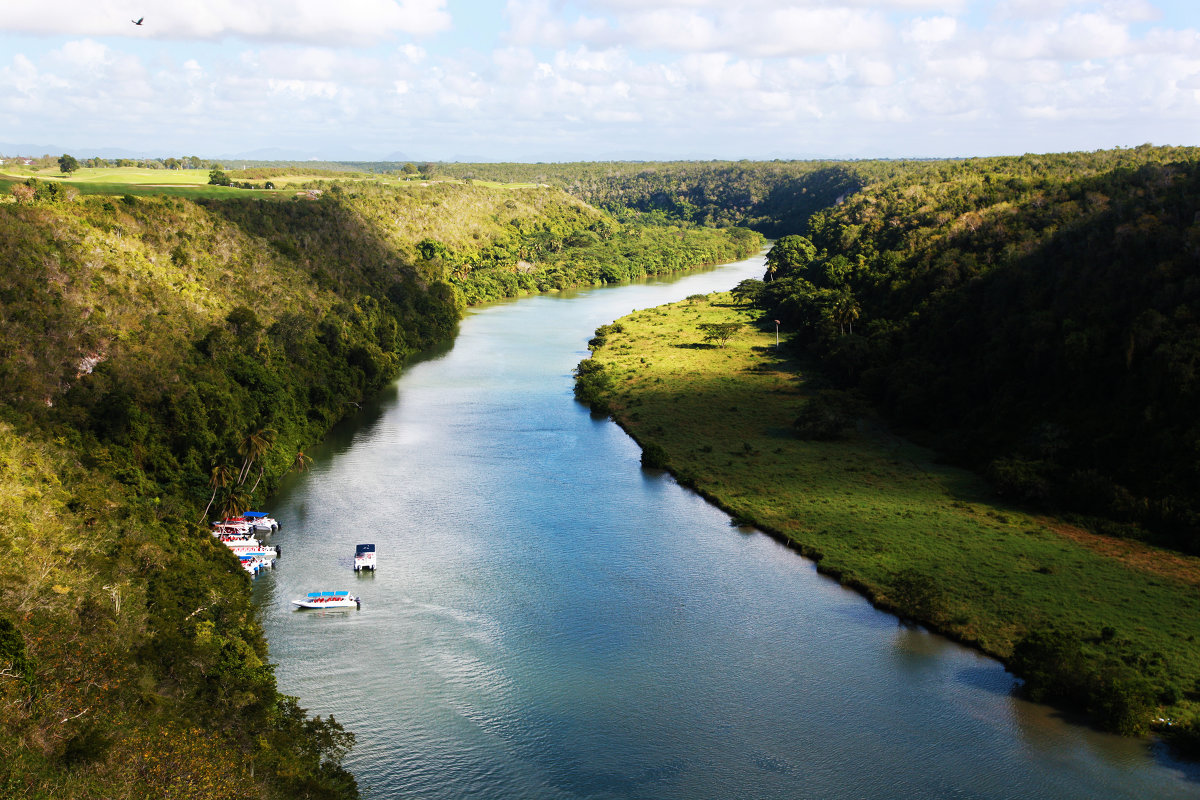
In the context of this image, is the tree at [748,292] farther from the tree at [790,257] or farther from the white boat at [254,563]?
the white boat at [254,563]

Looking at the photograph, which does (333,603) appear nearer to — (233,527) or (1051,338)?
(233,527)

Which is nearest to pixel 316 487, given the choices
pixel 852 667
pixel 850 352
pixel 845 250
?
pixel 852 667

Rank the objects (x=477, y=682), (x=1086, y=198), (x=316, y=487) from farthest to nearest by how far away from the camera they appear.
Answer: (x=1086, y=198) → (x=316, y=487) → (x=477, y=682)

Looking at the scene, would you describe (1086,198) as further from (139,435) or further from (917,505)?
(139,435)

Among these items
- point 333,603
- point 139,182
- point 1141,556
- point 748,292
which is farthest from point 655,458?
point 748,292

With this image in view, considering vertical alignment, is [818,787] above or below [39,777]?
below

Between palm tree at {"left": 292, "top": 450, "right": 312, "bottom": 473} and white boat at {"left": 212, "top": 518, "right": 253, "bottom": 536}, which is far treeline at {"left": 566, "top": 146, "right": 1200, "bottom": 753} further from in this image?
white boat at {"left": 212, "top": 518, "right": 253, "bottom": 536}

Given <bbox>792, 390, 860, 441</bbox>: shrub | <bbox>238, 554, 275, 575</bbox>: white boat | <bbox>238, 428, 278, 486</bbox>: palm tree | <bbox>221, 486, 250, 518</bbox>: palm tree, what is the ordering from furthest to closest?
<bbox>792, 390, 860, 441</bbox>: shrub
<bbox>238, 428, 278, 486</bbox>: palm tree
<bbox>221, 486, 250, 518</bbox>: palm tree
<bbox>238, 554, 275, 575</bbox>: white boat

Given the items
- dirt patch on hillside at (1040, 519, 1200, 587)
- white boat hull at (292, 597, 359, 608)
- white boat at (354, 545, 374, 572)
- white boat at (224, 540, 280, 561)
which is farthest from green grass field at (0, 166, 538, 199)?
dirt patch on hillside at (1040, 519, 1200, 587)
